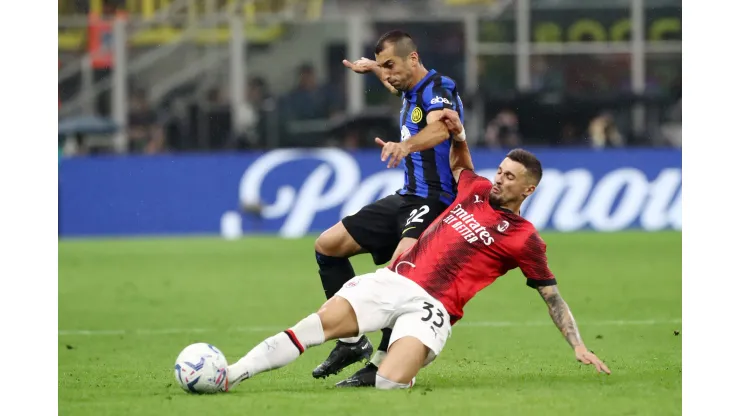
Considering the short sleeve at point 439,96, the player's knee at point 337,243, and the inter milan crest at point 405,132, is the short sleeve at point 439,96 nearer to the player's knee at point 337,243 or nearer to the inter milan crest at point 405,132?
the inter milan crest at point 405,132

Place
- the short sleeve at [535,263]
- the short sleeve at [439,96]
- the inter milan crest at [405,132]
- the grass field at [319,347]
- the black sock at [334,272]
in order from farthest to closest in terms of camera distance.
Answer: the black sock at [334,272] < the inter milan crest at [405,132] < the short sleeve at [439,96] < the short sleeve at [535,263] < the grass field at [319,347]

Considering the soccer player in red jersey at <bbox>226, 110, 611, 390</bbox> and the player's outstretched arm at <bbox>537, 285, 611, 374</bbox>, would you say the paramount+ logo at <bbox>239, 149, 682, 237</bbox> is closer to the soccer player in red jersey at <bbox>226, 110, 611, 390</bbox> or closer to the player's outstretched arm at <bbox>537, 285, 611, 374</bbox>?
the soccer player in red jersey at <bbox>226, 110, 611, 390</bbox>

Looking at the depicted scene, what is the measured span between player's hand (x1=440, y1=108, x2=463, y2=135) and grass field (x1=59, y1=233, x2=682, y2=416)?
4.86ft

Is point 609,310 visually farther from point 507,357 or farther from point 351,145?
point 351,145

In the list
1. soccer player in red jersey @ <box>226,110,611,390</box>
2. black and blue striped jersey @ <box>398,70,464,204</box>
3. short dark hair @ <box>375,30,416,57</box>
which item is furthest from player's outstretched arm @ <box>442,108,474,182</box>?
short dark hair @ <box>375,30,416,57</box>

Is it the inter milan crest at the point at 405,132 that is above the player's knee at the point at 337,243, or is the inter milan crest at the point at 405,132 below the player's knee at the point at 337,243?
above

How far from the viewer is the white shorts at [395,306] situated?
24.7ft

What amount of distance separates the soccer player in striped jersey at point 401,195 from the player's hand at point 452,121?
4 centimetres

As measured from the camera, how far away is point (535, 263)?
7625mm

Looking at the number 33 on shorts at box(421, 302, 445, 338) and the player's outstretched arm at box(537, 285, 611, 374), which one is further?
the number 33 on shorts at box(421, 302, 445, 338)

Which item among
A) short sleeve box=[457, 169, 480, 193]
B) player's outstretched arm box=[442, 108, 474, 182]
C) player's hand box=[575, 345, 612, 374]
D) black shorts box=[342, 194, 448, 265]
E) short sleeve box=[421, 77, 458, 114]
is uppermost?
short sleeve box=[421, 77, 458, 114]

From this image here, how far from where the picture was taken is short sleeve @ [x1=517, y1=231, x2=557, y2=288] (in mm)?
7629

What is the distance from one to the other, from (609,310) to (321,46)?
15.2 metres

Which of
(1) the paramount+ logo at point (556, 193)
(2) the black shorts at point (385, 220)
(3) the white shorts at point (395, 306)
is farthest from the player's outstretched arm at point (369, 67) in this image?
(1) the paramount+ logo at point (556, 193)
